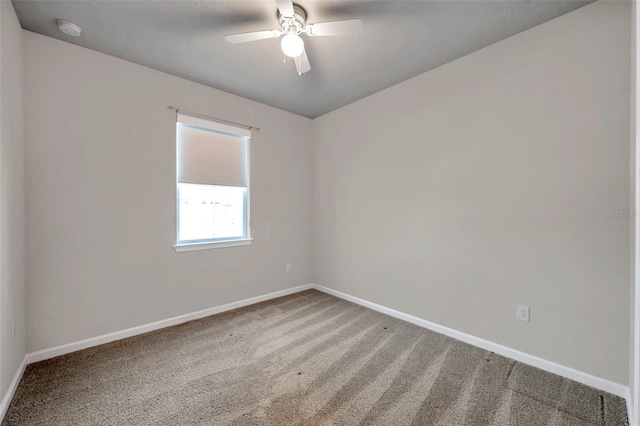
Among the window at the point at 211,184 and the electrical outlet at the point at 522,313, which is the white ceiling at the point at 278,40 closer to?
the window at the point at 211,184

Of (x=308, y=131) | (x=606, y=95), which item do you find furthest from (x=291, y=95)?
(x=606, y=95)

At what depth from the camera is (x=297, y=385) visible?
6.15 feet

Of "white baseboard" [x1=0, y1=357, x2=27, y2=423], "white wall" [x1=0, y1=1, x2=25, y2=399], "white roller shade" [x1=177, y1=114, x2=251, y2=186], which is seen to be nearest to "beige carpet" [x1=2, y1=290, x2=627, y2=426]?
"white baseboard" [x1=0, y1=357, x2=27, y2=423]

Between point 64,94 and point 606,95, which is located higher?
point 64,94

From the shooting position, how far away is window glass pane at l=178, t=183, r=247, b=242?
2.97 m

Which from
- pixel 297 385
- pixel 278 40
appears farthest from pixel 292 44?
pixel 297 385

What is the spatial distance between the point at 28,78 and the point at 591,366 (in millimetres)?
4761

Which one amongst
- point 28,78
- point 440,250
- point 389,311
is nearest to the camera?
point 28,78

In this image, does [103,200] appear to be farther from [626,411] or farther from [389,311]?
[626,411]

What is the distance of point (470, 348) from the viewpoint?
2.36 m

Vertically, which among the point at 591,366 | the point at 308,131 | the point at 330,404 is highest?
the point at 308,131

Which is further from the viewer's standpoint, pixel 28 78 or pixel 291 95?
pixel 291 95

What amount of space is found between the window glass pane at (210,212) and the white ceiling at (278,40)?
1233mm

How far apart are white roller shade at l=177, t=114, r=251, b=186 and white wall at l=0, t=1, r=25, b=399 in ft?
3.82
